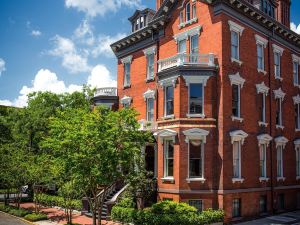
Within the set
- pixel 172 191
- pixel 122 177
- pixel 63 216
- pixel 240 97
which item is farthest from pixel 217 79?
pixel 63 216

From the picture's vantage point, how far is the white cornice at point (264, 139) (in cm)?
2671

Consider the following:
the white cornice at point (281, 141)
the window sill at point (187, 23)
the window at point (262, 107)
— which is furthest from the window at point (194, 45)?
the white cornice at point (281, 141)

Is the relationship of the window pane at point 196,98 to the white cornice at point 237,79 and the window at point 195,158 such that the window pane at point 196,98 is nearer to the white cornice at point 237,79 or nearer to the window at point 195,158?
the window at point 195,158

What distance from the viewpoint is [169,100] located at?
25797mm

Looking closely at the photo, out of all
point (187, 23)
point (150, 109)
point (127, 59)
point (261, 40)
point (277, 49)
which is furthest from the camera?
point (127, 59)

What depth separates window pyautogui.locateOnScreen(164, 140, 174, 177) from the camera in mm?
24859

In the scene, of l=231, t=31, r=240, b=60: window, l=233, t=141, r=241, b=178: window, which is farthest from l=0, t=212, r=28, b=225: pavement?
l=231, t=31, r=240, b=60: window

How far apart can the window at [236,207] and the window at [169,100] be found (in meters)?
7.59

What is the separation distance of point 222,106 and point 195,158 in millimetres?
4034

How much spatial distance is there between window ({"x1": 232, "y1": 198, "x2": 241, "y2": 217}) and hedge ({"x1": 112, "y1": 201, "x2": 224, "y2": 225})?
5.83 ft

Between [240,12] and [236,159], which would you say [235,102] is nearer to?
[236,159]

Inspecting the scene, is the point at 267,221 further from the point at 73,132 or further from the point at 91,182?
the point at 73,132

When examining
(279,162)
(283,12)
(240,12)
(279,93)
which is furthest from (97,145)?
(283,12)

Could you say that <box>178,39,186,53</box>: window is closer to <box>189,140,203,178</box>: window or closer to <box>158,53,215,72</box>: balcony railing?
<box>158,53,215,72</box>: balcony railing
